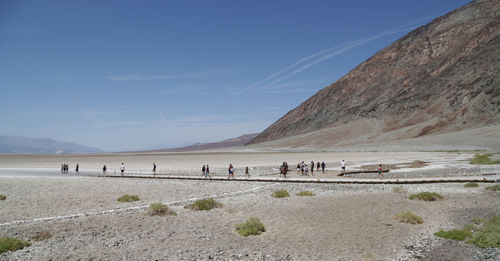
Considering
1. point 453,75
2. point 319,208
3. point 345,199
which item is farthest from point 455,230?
point 453,75

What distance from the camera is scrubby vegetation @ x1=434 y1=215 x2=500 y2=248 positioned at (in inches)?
424

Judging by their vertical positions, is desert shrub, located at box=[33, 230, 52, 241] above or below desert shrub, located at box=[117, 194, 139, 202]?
below

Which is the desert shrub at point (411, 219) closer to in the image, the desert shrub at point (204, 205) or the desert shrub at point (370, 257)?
the desert shrub at point (370, 257)

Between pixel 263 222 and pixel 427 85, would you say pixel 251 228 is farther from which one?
pixel 427 85

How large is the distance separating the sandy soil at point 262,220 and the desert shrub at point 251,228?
27 cm

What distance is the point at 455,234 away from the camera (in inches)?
458

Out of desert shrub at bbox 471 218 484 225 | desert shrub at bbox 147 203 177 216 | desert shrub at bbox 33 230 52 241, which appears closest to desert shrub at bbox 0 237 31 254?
desert shrub at bbox 33 230 52 241

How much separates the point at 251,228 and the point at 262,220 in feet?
7.42

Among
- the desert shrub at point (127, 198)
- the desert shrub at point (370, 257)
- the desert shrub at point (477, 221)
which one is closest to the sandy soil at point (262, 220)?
the desert shrub at point (370, 257)

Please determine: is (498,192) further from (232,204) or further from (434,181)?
(232,204)

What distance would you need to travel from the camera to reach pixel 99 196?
22516 millimetres

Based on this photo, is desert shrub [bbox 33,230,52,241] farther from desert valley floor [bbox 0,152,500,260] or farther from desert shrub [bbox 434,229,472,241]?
desert shrub [bbox 434,229,472,241]

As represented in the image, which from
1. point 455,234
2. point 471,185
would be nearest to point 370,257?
point 455,234

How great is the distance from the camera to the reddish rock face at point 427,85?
103m
